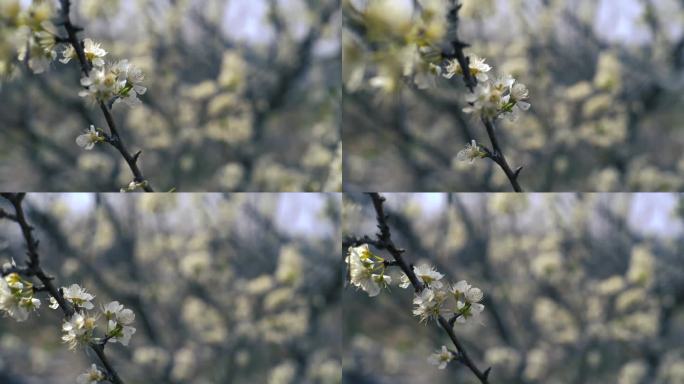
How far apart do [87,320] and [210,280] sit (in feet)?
10.5

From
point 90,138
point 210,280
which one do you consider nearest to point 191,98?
point 210,280

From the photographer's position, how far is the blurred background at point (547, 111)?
12.7 ft

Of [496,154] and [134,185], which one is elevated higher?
[134,185]

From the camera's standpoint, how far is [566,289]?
4180 mm

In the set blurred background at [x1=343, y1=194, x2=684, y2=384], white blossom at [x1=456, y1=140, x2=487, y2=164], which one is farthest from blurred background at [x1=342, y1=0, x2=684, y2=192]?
white blossom at [x1=456, y1=140, x2=487, y2=164]

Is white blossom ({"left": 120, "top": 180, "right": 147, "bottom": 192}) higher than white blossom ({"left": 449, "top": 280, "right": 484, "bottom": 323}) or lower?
higher

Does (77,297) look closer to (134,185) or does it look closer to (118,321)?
(118,321)

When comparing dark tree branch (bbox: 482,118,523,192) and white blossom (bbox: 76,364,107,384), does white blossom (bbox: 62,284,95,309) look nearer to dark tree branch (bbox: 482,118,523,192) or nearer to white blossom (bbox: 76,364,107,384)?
white blossom (bbox: 76,364,107,384)

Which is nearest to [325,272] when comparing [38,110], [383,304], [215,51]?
[383,304]

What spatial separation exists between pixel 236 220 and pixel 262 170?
14.0 inches

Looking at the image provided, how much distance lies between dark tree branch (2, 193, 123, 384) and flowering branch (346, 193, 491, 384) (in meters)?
0.35

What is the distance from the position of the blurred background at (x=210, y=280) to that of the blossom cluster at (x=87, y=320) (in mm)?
2637

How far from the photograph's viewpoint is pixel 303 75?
463cm

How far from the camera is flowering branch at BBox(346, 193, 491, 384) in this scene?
88cm
